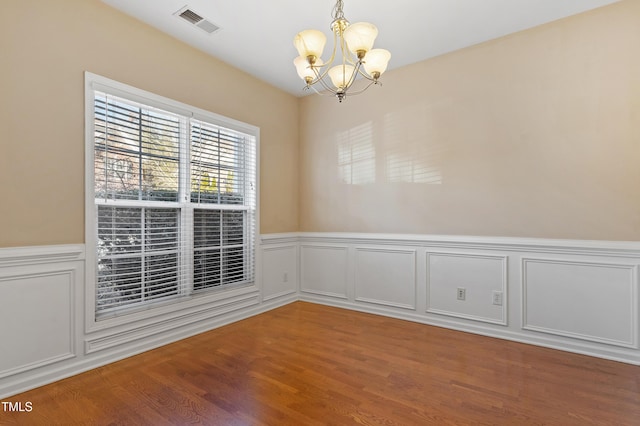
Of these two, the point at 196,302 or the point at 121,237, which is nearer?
the point at 121,237

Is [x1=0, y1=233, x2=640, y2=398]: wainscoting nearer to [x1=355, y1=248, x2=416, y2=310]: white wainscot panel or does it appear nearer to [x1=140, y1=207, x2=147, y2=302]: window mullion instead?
[x1=355, y1=248, x2=416, y2=310]: white wainscot panel

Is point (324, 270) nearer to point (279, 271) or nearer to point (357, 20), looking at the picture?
point (279, 271)

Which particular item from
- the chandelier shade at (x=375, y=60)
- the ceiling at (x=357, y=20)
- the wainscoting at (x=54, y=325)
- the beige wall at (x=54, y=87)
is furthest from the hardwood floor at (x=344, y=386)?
the ceiling at (x=357, y=20)

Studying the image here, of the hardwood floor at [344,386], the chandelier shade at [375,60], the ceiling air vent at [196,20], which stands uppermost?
the ceiling air vent at [196,20]

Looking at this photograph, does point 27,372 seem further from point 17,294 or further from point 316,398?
point 316,398

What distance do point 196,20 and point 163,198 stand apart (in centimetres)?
160

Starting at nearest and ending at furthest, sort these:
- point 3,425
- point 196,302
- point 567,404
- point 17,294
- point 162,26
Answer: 1. point 3,425
2. point 567,404
3. point 17,294
4. point 162,26
5. point 196,302

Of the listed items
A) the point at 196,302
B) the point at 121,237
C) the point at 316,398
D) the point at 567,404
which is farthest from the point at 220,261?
the point at 567,404

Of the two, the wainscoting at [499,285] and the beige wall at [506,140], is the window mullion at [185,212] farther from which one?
the beige wall at [506,140]

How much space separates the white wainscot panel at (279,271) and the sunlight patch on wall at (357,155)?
1.23 metres

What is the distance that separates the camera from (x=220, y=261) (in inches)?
145

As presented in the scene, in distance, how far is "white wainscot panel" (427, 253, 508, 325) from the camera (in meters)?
3.22

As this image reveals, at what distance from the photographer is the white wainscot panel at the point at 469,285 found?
3223 millimetres

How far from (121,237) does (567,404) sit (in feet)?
11.2
